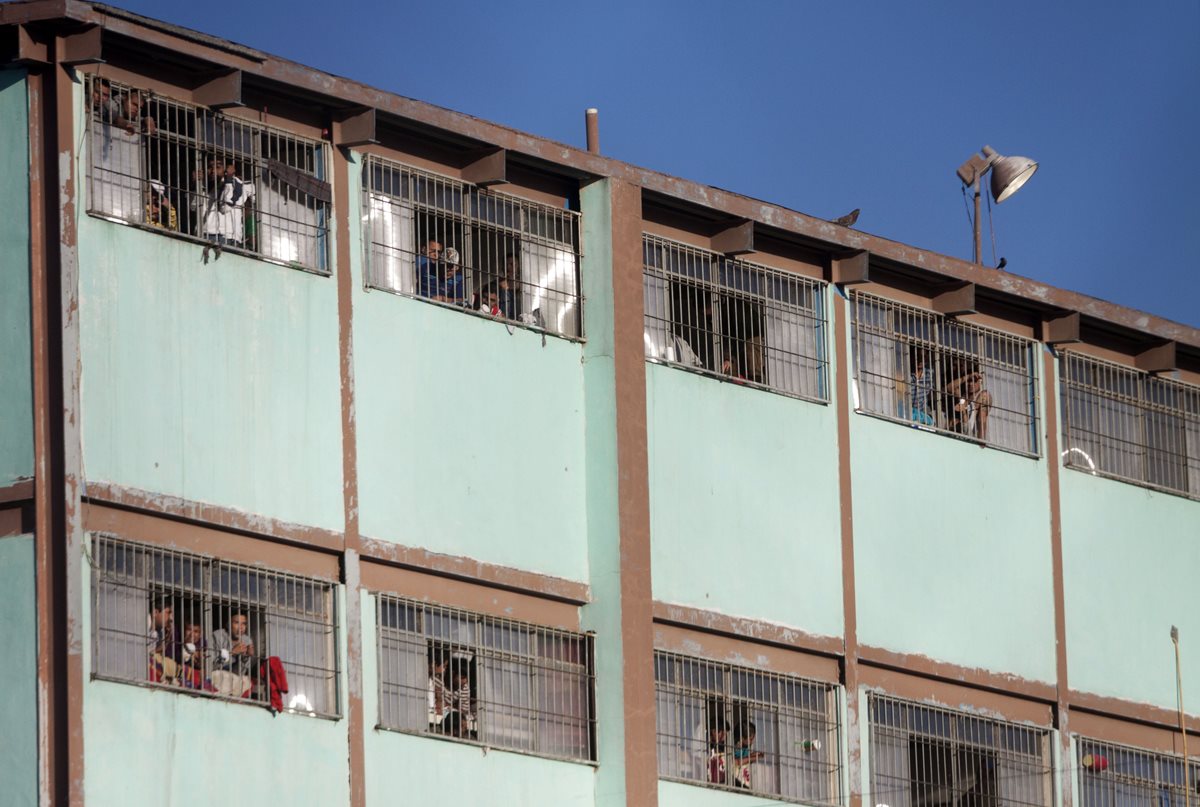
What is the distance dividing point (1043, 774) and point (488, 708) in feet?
23.5

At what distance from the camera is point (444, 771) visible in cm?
2505

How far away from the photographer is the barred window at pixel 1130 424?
31.2m

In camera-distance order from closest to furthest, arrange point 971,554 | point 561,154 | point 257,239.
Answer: point 257,239
point 561,154
point 971,554

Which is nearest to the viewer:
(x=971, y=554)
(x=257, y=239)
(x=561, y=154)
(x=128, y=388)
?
(x=128, y=388)

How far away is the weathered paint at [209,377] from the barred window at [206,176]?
257mm

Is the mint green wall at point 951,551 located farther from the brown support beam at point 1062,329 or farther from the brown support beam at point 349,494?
the brown support beam at point 349,494

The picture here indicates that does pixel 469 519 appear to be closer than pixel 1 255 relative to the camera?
No

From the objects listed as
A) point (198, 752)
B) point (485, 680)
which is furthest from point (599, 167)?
point (198, 752)

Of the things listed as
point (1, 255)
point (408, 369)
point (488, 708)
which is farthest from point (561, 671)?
point (1, 255)

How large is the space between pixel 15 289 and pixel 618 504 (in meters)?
6.29

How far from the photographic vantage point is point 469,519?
25734 millimetres

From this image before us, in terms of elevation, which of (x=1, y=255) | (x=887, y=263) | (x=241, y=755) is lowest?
(x=241, y=755)

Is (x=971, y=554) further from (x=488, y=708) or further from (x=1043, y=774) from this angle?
(x=488, y=708)

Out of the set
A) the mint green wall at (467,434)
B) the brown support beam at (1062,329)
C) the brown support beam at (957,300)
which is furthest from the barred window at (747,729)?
the brown support beam at (1062,329)
